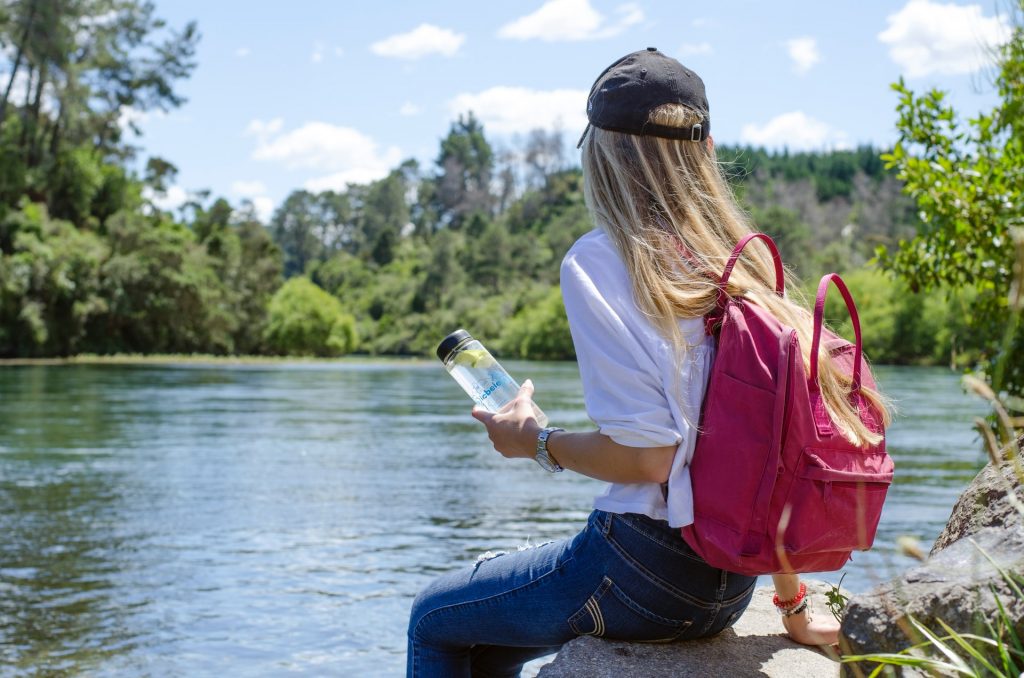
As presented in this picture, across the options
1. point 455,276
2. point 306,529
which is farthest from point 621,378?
point 455,276

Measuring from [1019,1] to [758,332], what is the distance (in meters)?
5.11

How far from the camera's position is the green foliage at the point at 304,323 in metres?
68.9

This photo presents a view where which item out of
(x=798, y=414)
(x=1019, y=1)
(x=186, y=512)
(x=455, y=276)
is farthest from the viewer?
(x=455, y=276)

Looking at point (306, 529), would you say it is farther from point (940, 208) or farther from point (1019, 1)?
point (1019, 1)

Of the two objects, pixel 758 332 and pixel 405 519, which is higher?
pixel 758 332

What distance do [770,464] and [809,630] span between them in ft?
3.30

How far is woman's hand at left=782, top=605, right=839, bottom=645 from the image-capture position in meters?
2.92

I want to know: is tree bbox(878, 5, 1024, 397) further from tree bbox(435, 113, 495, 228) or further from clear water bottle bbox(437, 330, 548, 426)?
tree bbox(435, 113, 495, 228)

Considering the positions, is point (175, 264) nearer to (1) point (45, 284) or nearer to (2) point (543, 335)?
(1) point (45, 284)

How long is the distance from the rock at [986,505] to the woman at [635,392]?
413mm

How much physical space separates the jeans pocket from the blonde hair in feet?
1.94

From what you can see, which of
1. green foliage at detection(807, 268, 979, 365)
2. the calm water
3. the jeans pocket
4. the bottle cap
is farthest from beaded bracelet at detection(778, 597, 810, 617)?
green foliage at detection(807, 268, 979, 365)

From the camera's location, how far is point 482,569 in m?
2.58

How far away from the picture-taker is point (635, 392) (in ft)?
7.17
